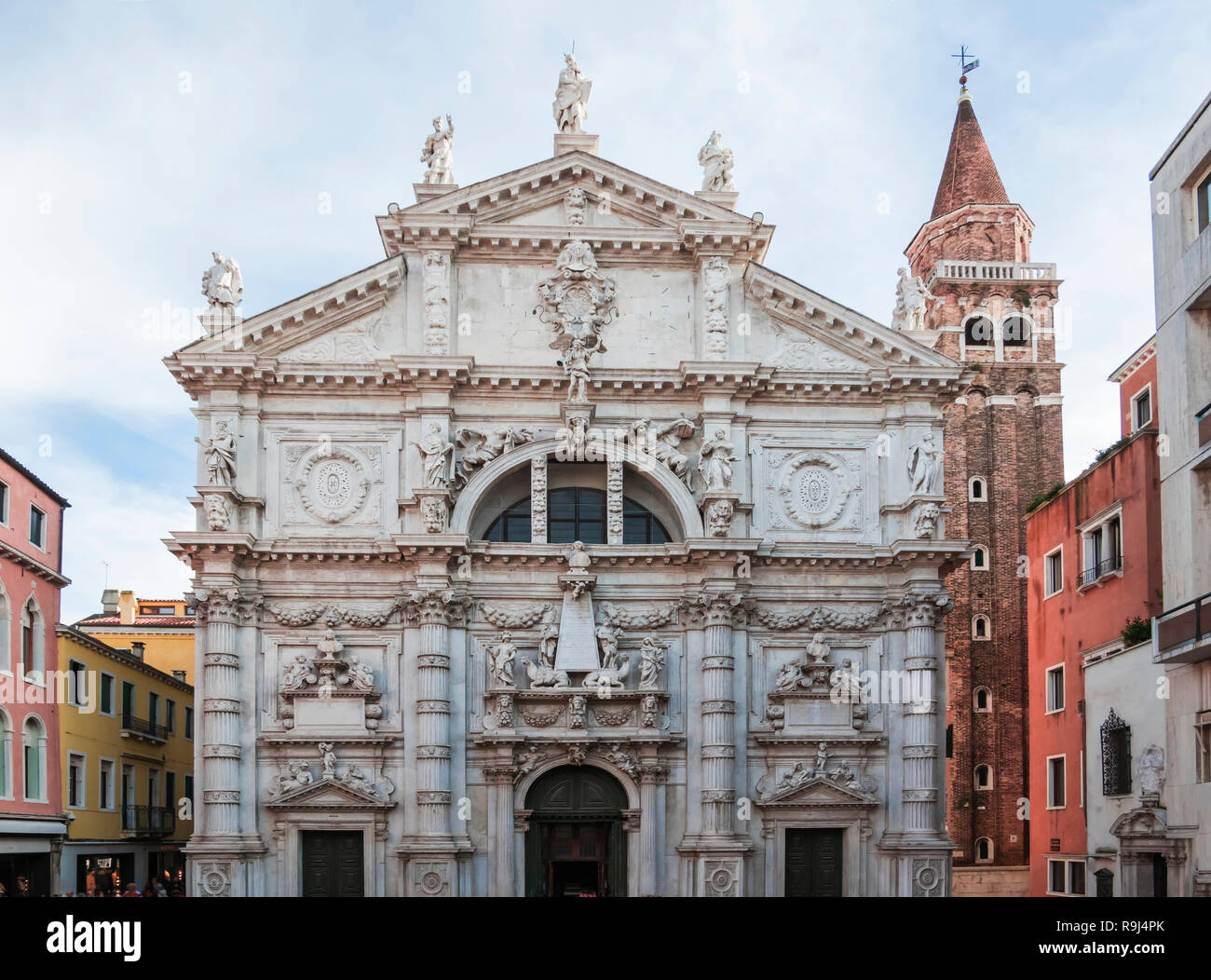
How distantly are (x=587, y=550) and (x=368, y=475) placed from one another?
509 centimetres

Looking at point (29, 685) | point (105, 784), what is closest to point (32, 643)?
point (29, 685)

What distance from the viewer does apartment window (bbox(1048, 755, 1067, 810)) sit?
35750mm

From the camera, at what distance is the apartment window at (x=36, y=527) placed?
117ft

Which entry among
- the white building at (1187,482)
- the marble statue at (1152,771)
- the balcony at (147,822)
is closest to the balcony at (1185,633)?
the white building at (1187,482)

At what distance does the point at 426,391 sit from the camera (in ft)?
101

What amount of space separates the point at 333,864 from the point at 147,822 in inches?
608

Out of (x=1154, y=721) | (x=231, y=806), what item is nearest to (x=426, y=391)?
(x=231, y=806)

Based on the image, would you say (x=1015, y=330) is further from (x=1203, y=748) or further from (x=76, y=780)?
(x=76, y=780)

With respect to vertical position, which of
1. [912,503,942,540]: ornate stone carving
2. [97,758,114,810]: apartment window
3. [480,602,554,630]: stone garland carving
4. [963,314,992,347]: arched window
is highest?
[963,314,992,347]: arched window

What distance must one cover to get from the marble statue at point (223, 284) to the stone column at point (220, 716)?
6.48 meters

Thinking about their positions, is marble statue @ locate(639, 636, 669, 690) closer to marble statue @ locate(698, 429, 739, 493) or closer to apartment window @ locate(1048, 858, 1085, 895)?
marble statue @ locate(698, 429, 739, 493)

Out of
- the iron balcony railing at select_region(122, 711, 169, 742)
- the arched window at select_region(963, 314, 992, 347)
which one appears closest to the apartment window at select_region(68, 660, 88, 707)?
the iron balcony railing at select_region(122, 711, 169, 742)

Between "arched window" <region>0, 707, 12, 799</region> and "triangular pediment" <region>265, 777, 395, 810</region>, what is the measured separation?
7.92 meters
